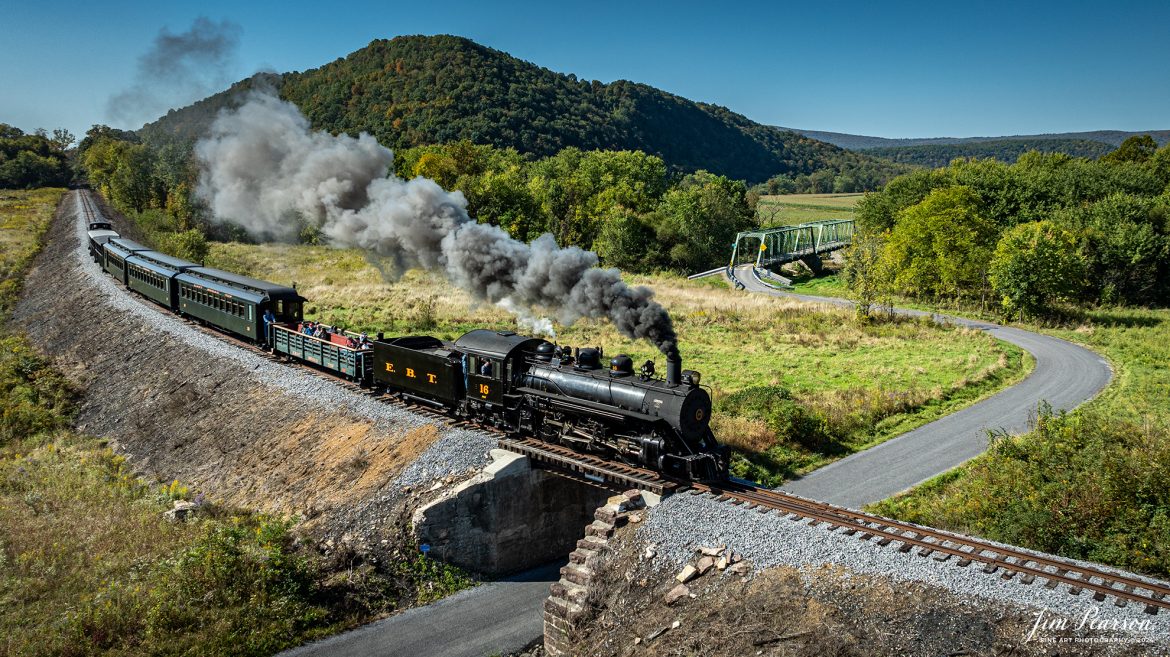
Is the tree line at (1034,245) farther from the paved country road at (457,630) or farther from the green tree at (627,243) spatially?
the paved country road at (457,630)

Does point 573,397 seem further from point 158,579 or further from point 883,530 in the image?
point 158,579

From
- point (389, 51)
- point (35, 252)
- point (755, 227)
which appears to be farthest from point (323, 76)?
point (755, 227)

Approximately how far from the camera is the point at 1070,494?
18125 mm

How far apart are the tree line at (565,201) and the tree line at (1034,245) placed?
25.2 meters

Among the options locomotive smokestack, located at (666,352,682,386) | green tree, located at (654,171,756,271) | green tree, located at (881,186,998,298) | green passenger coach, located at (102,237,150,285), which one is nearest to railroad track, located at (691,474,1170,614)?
locomotive smokestack, located at (666,352,682,386)

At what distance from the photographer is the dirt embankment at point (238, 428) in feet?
69.1

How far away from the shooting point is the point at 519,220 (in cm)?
7156

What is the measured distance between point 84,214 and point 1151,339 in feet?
399

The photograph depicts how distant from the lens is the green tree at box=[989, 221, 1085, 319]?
49.8m

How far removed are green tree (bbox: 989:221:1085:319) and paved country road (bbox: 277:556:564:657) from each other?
46.0 meters

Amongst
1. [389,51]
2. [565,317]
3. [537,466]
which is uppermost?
[389,51]

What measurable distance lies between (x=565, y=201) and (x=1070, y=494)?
74.5 meters

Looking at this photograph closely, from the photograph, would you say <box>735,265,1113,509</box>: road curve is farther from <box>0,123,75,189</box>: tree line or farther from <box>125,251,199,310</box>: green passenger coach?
<box>0,123,75,189</box>: tree line

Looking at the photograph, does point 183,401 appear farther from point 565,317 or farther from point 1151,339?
point 1151,339
